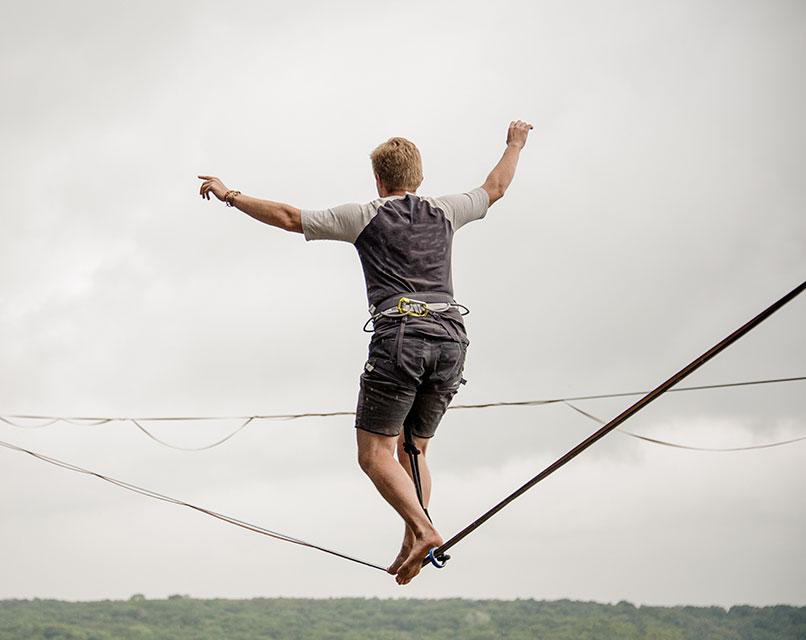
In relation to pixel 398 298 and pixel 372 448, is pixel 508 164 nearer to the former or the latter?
pixel 398 298

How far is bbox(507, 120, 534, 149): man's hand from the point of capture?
5750 millimetres

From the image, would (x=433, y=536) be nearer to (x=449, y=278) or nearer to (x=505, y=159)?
(x=449, y=278)

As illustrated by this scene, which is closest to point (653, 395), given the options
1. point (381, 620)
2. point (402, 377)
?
point (402, 377)

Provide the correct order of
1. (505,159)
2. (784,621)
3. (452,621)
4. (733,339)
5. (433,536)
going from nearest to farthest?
(733,339)
(433,536)
(505,159)
(784,621)
(452,621)

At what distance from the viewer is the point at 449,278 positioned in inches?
209

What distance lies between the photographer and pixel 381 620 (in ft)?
313

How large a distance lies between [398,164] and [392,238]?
1.09 ft

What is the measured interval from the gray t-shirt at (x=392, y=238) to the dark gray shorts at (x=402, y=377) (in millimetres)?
149

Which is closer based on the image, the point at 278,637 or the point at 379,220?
the point at 379,220

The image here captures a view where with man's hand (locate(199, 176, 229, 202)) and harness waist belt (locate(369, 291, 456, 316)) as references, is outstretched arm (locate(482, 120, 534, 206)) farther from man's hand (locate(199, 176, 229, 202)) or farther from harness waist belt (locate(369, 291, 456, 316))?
man's hand (locate(199, 176, 229, 202))

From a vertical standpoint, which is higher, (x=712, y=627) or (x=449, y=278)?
(x=712, y=627)

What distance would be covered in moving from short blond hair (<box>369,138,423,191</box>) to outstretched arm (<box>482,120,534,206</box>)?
45cm

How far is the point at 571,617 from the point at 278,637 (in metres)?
22.4

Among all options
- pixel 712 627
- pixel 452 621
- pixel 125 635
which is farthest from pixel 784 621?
pixel 125 635
